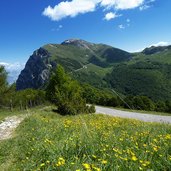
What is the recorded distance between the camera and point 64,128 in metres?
9.33

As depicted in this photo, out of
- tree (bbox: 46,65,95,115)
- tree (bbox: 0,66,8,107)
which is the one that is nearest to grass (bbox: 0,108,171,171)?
tree (bbox: 46,65,95,115)

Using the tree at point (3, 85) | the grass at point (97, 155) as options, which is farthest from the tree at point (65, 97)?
the grass at point (97, 155)

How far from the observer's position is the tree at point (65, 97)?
24.8 metres

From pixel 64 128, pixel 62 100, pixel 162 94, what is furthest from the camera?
pixel 162 94

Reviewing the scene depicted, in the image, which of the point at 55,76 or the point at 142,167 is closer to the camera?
the point at 142,167

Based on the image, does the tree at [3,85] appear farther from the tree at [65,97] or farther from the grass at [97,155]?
the grass at [97,155]

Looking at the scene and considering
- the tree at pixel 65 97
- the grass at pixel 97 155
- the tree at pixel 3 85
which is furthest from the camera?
the tree at pixel 3 85

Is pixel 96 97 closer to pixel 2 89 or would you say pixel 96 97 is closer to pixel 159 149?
pixel 2 89

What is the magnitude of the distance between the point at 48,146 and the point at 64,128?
310 cm

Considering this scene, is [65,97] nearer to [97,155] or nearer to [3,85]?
[3,85]

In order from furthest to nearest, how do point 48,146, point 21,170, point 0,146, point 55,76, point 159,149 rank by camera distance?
point 55,76 → point 0,146 → point 48,146 → point 21,170 → point 159,149

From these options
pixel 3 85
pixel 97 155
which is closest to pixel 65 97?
pixel 3 85

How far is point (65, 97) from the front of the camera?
26516mm

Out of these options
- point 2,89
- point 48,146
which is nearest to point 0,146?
point 48,146
